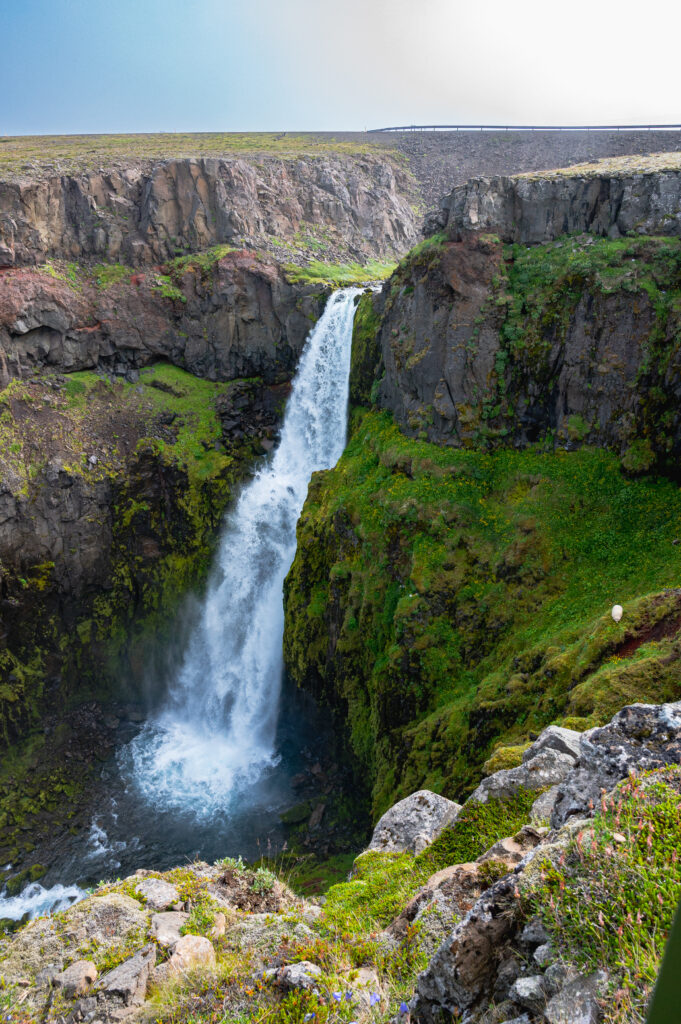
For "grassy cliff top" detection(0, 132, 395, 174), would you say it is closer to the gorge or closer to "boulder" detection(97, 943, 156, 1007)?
the gorge

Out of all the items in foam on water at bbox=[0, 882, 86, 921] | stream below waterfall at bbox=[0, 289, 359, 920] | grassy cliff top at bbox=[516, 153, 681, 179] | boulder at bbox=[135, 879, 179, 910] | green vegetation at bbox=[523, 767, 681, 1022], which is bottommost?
foam on water at bbox=[0, 882, 86, 921]

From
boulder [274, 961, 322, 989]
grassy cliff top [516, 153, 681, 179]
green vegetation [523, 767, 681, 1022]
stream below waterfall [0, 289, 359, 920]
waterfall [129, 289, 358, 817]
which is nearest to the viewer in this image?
green vegetation [523, 767, 681, 1022]

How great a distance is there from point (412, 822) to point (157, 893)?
11.2 ft

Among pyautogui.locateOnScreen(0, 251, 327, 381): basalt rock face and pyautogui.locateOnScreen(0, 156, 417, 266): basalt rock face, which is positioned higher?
pyautogui.locateOnScreen(0, 156, 417, 266): basalt rock face

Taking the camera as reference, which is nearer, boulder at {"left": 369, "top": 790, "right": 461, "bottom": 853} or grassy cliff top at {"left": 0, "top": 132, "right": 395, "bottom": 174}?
Answer: boulder at {"left": 369, "top": 790, "right": 461, "bottom": 853}

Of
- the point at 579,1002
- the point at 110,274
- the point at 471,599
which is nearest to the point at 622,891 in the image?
the point at 579,1002

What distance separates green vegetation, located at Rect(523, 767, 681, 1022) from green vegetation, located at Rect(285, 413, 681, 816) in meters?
4.73

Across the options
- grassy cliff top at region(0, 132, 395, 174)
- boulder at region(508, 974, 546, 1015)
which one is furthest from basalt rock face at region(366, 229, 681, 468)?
grassy cliff top at region(0, 132, 395, 174)

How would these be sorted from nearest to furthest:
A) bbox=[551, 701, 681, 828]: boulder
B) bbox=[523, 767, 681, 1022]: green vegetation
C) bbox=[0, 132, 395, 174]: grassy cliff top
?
bbox=[523, 767, 681, 1022]: green vegetation < bbox=[551, 701, 681, 828]: boulder < bbox=[0, 132, 395, 174]: grassy cliff top

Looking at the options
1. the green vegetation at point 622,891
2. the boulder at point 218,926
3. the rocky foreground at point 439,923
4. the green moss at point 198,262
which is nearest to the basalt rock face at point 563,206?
the green moss at point 198,262

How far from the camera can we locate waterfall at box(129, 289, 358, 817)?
19.6 metres

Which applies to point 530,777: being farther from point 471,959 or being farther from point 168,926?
point 168,926

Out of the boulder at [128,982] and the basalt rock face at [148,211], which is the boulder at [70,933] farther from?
the basalt rock face at [148,211]

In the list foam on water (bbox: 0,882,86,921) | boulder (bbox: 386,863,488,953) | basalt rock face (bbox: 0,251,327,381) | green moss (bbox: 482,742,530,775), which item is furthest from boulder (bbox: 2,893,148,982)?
basalt rock face (bbox: 0,251,327,381)
